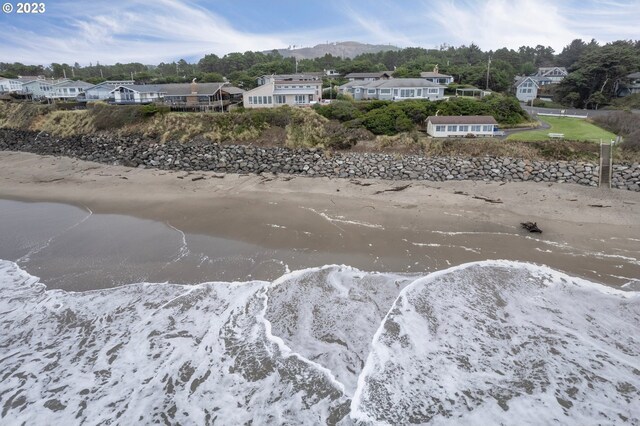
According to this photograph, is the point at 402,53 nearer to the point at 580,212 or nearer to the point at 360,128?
the point at 360,128

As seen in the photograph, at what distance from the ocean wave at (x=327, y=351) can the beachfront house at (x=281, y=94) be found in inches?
1074

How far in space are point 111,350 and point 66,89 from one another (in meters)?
55.5

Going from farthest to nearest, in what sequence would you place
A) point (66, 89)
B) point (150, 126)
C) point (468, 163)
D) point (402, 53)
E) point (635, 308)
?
point (402, 53) < point (66, 89) < point (150, 126) < point (468, 163) < point (635, 308)

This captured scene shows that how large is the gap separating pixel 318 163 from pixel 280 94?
47.8 ft

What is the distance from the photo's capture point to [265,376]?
888 centimetres

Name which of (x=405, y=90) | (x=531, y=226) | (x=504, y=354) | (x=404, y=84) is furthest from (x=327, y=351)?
(x=404, y=84)

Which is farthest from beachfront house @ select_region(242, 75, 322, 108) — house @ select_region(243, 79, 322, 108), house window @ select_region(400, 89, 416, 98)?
house window @ select_region(400, 89, 416, 98)

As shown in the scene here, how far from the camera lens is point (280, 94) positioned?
36.6 m

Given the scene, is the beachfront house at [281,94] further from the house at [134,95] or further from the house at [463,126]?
the house at [463,126]

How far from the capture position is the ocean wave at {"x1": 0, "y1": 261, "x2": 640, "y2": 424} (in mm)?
8141

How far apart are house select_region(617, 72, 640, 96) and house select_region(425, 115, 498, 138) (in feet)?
128

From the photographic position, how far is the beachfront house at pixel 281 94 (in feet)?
119

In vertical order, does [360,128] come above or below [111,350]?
above

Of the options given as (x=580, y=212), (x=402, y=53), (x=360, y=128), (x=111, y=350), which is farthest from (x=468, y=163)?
(x=402, y=53)
